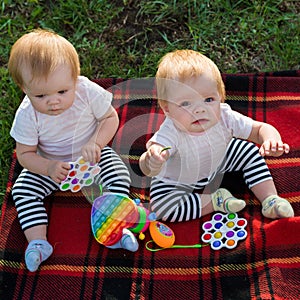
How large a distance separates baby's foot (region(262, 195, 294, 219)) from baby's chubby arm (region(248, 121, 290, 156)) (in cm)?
14

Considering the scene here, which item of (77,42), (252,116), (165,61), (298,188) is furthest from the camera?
(77,42)

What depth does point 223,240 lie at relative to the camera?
1719 mm

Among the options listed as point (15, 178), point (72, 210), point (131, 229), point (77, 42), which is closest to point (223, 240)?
point (131, 229)

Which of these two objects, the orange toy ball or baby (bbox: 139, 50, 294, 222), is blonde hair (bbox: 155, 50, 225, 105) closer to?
baby (bbox: 139, 50, 294, 222)

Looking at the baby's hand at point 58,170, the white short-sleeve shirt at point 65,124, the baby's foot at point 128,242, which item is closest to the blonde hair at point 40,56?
the white short-sleeve shirt at point 65,124

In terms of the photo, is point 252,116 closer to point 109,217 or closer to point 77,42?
point 109,217

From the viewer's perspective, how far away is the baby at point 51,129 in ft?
5.45

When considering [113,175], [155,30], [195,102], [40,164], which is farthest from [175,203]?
[155,30]

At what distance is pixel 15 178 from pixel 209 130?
653 mm

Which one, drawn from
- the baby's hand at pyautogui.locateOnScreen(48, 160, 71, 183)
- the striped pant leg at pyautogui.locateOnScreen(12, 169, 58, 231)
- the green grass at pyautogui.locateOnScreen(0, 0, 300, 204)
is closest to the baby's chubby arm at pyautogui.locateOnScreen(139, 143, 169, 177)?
the baby's hand at pyautogui.locateOnScreen(48, 160, 71, 183)

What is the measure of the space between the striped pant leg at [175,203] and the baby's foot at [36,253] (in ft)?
1.10

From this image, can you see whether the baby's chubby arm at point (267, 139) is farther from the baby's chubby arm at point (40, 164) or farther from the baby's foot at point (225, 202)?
the baby's chubby arm at point (40, 164)

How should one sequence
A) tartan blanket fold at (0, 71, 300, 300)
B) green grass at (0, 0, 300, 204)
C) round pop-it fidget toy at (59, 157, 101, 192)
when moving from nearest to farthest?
1. tartan blanket fold at (0, 71, 300, 300)
2. round pop-it fidget toy at (59, 157, 101, 192)
3. green grass at (0, 0, 300, 204)

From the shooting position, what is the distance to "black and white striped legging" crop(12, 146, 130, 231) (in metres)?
1.79
